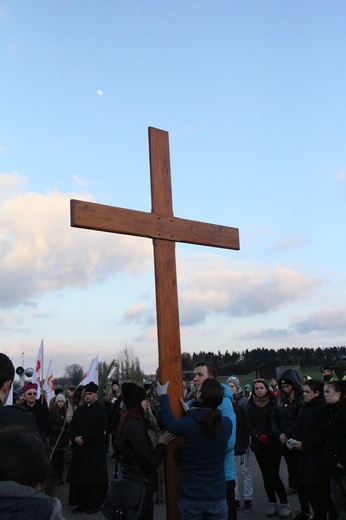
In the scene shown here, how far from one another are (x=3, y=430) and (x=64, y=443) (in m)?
8.85

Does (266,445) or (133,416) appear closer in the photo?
(133,416)

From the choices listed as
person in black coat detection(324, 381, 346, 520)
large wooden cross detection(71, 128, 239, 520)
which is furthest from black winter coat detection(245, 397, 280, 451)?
large wooden cross detection(71, 128, 239, 520)

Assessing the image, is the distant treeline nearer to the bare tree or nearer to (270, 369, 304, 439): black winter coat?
the bare tree

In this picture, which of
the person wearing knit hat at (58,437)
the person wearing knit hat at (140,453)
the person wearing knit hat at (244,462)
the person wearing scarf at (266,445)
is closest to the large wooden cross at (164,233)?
the person wearing knit hat at (140,453)

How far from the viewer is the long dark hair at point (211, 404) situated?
3682 millimetres

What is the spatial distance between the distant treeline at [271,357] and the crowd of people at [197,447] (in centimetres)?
1384

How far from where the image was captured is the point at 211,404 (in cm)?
384

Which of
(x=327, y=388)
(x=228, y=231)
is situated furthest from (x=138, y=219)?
(x=327, y=388)

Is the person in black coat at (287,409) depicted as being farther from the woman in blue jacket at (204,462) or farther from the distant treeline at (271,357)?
the distant treeline at (271,357)

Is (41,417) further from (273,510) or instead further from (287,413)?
(287,413)

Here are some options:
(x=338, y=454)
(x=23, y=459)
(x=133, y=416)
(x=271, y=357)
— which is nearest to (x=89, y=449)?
(x=133, y=416)

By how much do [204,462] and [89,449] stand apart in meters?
4.41

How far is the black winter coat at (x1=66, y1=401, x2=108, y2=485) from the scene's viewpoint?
7523mm

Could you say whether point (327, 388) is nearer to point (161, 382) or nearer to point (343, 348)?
point (161, 382)
